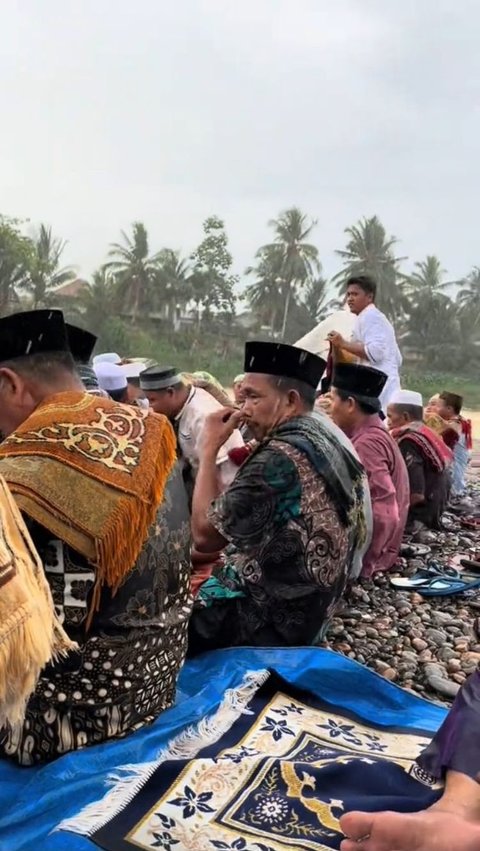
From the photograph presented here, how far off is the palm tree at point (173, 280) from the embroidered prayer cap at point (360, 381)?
110 feet

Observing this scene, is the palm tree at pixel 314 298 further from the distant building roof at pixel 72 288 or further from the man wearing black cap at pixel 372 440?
the man wearing black cap at pixel 372 440

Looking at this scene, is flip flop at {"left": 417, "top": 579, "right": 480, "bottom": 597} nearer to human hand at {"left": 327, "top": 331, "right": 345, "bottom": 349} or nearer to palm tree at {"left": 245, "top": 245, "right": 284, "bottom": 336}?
human hand at {"left": 327, "top": 331, "right": 345, "bottom": 349}

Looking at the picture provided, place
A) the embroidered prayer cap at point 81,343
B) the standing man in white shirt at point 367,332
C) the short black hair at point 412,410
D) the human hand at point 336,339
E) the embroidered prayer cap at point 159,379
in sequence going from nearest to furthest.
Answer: the embroidered prayer cap at point 81,343 → the embroidered prayer cap at point 159,379 → the human hand at point 336,339 → the standing man in white shirt at point 367,332 → the short black hair at point 412,410

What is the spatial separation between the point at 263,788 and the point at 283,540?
121 centimetres

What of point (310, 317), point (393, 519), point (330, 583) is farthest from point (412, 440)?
point (310, 317)

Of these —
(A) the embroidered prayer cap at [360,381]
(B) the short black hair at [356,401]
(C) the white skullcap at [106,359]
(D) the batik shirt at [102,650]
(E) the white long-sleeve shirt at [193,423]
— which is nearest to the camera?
(D) the batik shirt at [102,650]

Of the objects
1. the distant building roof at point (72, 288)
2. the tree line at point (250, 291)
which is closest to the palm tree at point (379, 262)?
the tree line at point (250, 291)

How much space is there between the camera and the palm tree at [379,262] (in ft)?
135

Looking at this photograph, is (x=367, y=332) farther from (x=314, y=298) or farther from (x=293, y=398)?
(x=314, y=298)

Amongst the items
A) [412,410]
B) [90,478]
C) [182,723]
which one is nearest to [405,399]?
[412,410]

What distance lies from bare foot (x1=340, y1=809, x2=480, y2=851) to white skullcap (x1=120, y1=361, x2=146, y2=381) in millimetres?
5528

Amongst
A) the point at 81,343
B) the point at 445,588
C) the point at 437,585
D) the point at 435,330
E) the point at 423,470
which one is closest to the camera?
the point at 81,343

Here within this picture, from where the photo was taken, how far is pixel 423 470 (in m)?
6.77

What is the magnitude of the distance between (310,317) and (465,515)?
30.6 meters
